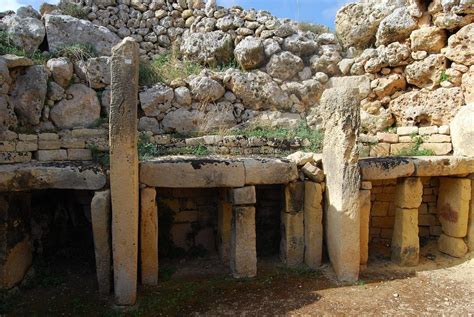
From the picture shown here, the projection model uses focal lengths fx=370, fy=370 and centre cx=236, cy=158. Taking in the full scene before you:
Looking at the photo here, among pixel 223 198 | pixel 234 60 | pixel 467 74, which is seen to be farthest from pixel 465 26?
pixel 223 198

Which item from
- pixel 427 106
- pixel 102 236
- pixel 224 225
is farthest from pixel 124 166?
pixel 427 106

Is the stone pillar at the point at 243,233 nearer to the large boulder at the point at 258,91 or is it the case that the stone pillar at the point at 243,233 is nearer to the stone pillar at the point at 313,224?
the stone pillar at the point at 313,224

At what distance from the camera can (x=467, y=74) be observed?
806cm

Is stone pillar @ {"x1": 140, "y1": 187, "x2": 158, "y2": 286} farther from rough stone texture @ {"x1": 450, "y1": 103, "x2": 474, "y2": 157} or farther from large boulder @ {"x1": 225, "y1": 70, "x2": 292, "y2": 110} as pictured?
rough stone texture @ {"x1": 450, "y1": 103, "x2": 474, "y2": 157}

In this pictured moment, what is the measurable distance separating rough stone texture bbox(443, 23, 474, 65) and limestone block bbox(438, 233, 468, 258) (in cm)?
400

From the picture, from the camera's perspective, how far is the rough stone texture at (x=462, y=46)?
7980 millimetres

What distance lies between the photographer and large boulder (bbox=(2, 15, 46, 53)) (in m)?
8.10

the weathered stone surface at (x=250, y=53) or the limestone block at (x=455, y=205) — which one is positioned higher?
the weathered stone surface at (x=250, y=53)

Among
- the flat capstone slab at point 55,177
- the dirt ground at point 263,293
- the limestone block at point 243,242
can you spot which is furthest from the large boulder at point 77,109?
the limestone block at point 243,242

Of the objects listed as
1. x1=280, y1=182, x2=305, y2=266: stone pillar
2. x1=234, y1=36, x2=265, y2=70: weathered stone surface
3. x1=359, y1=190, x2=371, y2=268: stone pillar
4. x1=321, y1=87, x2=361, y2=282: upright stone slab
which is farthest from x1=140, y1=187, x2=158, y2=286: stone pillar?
x1=234, y1=36, x2=265, y2=70: weathered stone surface

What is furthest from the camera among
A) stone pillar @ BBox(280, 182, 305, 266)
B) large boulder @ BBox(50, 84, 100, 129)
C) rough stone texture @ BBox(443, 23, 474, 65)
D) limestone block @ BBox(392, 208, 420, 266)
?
rough stone texture @ BBox(443, 23, 474, 65)

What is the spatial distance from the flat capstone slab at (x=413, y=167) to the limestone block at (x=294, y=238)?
48.9 inches

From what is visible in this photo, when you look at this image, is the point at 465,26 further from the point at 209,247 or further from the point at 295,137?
the point at 209,247

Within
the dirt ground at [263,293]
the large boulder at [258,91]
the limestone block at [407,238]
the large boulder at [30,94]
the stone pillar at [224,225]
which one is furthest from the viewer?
the large boulder at [258,91]
